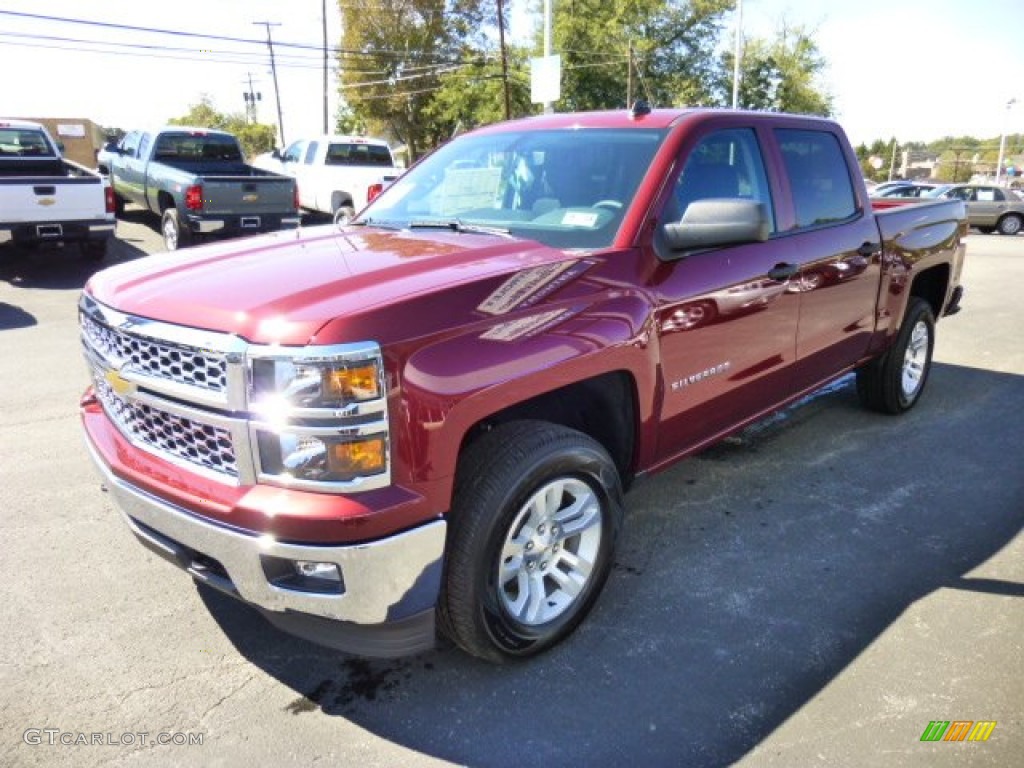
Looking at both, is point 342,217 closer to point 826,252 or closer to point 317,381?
point 826,252

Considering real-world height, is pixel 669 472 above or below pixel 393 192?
below

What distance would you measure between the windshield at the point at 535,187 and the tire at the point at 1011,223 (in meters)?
27.6

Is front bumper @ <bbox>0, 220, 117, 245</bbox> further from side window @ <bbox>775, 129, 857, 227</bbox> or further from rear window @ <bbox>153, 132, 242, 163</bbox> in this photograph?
side window @ <bbox>775, 129, 857, 227</bbox>

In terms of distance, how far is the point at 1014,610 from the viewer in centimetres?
315

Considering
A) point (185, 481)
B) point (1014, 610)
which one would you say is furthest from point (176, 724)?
point (1014, 610)

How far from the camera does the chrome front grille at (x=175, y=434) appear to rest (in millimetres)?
2318

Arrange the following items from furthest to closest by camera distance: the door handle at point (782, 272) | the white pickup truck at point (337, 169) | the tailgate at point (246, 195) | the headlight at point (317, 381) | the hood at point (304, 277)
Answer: the white pickup truck at point (337, 169) → the tailgate at point (246, 195) → the door handle at point (782, 272) → the hood at point (304, 277) → the headlight at point (317, 381)

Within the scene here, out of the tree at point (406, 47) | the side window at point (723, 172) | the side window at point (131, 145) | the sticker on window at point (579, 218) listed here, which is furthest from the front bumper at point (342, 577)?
the tree at point (406, 47)

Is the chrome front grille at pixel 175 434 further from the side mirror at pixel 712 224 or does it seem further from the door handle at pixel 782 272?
the door handle at pixel 782 272

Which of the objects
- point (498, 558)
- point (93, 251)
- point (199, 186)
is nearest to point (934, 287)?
point (498, 558)

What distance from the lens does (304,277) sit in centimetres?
254

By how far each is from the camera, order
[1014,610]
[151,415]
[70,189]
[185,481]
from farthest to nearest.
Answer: [70,189] < [1014,610] < [151,415] < [185,481]

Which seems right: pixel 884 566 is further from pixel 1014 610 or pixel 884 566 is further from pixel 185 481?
pixel 185 481

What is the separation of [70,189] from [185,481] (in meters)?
9.37
